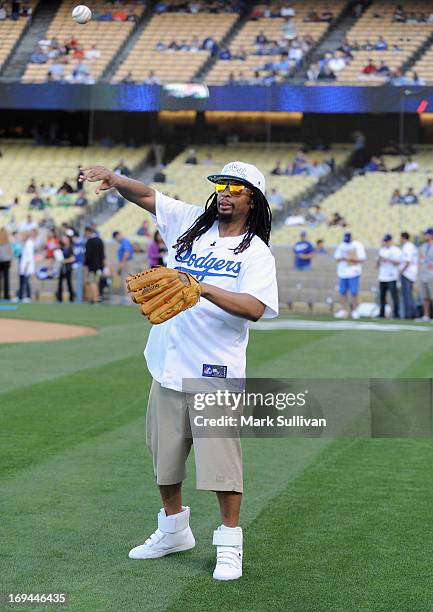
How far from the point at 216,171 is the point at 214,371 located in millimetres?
22288

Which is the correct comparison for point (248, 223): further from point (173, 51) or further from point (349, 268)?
point (173, 51)

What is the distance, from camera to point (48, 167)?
31.5 metres

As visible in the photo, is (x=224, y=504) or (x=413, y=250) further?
(x=413, y=250)

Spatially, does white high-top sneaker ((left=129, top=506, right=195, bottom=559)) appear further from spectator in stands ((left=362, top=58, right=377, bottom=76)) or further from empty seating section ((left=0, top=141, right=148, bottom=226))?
spectator in stands ((left=362, top=58, right=377, bottom=76))

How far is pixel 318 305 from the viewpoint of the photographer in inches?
980

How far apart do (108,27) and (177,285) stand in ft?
97.4

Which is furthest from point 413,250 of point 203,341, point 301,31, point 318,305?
point 203,341

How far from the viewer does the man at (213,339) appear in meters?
5.04

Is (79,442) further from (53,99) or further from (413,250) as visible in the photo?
(53,99)

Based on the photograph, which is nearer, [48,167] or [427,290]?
[427,290]

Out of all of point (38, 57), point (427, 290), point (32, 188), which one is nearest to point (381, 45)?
point (38, 57)

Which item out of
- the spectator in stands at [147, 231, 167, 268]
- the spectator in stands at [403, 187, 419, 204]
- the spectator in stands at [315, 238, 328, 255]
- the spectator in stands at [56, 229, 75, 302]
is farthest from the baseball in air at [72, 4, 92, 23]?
the spectator in stands at [315, 238, 328, 255]

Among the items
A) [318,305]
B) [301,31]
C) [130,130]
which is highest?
[301,31]

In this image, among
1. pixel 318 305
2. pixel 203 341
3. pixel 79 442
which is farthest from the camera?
pixel 318 305
